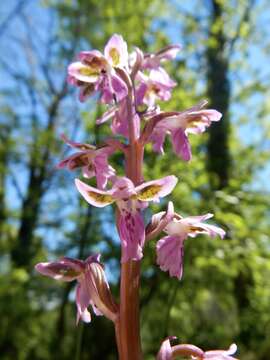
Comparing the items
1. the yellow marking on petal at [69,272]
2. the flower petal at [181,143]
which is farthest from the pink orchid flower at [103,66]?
the yellow marking on petal at [69,272]

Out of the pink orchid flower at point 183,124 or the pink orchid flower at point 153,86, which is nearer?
the pink orchid flower at point 183,124

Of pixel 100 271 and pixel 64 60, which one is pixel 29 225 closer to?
pixel 64 60

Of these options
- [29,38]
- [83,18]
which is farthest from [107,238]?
[29,38]

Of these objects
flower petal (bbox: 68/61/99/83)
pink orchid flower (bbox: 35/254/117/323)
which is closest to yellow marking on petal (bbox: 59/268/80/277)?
pink orchid flower (bbox: 35/254/117/323)

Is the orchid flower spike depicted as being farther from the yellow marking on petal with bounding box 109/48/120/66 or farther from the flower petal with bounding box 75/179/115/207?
the yellow marking on petal with bounding box 109/48/120/66

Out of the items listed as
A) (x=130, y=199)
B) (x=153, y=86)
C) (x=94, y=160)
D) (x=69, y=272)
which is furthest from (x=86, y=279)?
(x=153, y=86)

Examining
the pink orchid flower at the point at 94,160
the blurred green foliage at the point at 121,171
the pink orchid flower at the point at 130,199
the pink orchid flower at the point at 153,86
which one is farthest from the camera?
the blurred green foliage at the point at 121,171

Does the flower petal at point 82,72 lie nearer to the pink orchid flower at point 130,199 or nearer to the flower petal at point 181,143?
the flower petal at point 181,143
